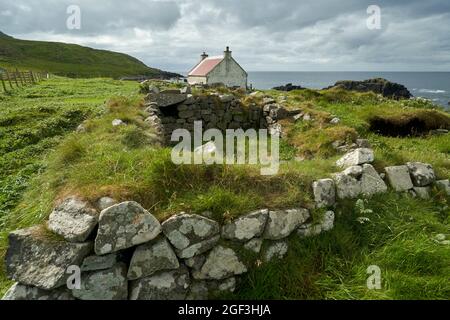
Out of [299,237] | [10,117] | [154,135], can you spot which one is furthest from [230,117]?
[299,237]

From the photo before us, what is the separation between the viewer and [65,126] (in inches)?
472

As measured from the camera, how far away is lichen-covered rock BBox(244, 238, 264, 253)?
4562mm

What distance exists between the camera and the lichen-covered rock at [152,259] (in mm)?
4137

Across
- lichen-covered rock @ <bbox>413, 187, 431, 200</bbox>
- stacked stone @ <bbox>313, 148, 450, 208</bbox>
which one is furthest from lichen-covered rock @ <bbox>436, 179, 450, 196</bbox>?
lichen-covered rock @ <bbox>413, 187, 431, 200</bbox>

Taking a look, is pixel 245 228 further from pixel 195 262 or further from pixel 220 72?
pixel 220 72

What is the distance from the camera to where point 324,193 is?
515 cm

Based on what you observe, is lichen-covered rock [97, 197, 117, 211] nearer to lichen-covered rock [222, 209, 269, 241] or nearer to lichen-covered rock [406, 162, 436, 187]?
lichen-covered rock [222, 209, 269, 241]

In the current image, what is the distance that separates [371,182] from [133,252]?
4.05 m

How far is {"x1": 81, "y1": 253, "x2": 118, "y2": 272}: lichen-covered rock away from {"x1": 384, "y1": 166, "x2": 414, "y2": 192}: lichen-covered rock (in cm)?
484

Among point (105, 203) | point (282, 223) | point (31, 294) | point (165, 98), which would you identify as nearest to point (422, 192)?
point (282, 223)

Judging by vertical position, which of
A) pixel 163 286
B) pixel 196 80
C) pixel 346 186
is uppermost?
pixel 196 80

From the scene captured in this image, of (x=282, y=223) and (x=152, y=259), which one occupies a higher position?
(x=282, y=223)
